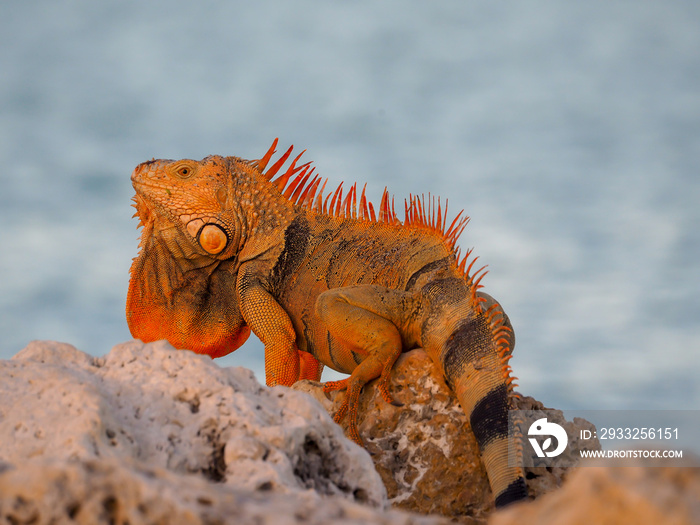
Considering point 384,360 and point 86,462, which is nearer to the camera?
point 86,462

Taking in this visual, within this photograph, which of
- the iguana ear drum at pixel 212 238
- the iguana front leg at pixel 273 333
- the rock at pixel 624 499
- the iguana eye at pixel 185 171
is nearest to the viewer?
the rock at pixel 624 499

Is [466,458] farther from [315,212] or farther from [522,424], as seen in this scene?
[315,212]

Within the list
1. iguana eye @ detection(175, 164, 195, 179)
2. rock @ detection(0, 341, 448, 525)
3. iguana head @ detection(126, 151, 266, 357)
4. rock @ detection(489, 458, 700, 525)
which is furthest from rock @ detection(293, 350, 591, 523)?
rock @ detection(489, 458, 700, 525)

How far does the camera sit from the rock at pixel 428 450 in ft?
17.0

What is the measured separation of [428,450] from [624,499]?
4.07 meters

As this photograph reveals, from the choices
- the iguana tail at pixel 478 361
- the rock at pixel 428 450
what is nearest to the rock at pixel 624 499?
the iguana tail at pixel 478 361

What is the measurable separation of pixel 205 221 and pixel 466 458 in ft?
10.6

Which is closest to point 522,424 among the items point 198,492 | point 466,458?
point 466,458

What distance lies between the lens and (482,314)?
18.4 ft

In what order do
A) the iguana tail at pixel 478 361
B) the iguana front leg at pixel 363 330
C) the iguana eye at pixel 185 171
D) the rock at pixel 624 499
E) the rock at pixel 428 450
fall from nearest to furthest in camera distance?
the rock at pixel 624 499 → the iguana tail at pixel 478 361 → the rock at pixel 428 450 → the iguana front leg at pixel 363 330 → the iguana eye at pixel 185 171

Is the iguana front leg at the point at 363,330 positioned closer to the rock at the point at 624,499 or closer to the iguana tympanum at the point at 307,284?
the iguana tympanum at the point at 307,284

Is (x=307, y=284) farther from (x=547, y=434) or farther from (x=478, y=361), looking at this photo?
(x=547, y=434)

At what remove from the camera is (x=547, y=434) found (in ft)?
18.0

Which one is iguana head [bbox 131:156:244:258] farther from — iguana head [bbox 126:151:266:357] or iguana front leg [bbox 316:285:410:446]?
iguana front leg [bbox 316:285:410:446]
